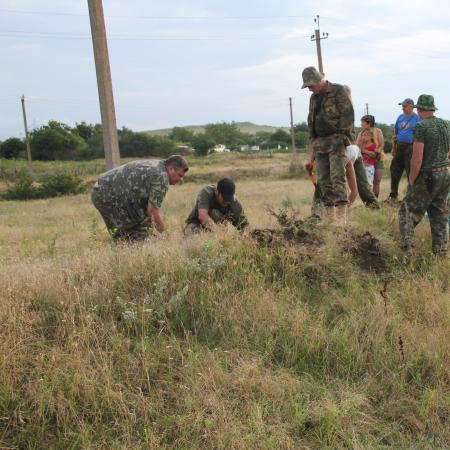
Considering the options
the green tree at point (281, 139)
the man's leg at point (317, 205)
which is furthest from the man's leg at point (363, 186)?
the green tree at point (281, 139)

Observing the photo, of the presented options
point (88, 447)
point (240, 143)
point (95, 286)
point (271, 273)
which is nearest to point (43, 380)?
point (88, 447)

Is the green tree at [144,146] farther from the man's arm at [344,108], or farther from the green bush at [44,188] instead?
the man's arm at [344,108]

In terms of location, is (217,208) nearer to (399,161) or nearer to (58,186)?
(399,161)

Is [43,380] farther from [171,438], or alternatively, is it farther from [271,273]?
[271,273]

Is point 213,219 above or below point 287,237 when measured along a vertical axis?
above

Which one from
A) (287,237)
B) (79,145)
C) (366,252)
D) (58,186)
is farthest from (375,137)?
(79,145)

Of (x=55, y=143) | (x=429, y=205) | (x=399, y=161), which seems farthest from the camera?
(x=55, y=143)

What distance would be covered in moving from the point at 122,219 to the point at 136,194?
1.28 ft

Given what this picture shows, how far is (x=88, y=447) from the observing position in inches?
98.4

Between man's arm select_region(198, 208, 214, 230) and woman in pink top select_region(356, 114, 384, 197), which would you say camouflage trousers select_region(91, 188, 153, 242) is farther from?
woman in pink top select_region(356, 114, 384, 197)

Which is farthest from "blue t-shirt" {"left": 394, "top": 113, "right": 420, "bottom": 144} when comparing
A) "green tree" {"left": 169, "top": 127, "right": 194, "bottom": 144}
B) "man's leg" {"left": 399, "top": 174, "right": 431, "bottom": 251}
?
"green tree" {"left": 169, "top": 127, "right": 194, "bottom": 144}

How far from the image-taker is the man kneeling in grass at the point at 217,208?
18.9 ft

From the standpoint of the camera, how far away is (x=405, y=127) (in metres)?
7.77

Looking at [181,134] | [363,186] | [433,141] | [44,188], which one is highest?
[181,134]
